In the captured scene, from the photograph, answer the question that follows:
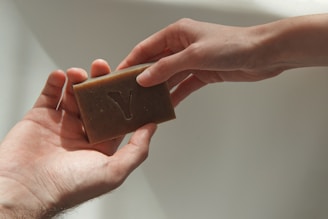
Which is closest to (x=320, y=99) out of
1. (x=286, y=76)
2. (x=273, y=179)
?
(x=286, y=76)

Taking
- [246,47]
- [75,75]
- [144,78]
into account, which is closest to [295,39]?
[246,47]

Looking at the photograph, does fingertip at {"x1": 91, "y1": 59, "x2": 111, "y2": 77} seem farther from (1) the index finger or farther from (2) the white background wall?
(2) the white background wall

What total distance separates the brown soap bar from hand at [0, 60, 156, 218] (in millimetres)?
29

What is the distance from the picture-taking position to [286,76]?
1138 mm

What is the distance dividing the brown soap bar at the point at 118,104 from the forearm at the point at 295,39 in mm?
235

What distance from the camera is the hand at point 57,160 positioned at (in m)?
0.76

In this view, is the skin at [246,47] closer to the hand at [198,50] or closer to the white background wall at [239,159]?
the hand at [198,50]

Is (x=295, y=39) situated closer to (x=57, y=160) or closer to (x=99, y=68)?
(x=99, y=68)

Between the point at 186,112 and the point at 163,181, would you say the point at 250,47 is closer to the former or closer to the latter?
the point at 186,112

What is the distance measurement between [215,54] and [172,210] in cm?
58

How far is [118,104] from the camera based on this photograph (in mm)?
829

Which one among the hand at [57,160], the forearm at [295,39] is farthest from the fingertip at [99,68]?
the forearm at [295,39]

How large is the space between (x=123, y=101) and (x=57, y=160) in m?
0.18

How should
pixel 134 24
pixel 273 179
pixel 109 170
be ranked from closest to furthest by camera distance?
pixel 109 170 → pixel 134 24 → pixel 273 179
